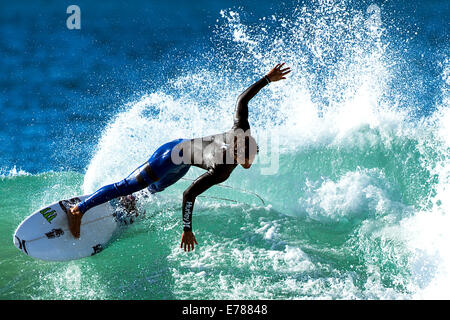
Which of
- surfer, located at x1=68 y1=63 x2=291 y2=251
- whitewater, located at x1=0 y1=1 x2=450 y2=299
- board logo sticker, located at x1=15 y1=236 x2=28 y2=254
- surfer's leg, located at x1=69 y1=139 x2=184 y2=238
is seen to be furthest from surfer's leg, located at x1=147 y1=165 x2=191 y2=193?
board logo sticker, located at x1=15 y1=236 x2=28 y2=254

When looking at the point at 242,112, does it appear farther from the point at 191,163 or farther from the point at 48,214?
the point at 48,214

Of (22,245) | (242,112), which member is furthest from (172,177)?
(22,245)

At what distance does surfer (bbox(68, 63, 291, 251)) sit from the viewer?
4.24 m

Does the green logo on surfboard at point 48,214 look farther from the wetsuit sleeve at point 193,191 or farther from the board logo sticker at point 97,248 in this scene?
the wetsuit sleeve at point 193,191

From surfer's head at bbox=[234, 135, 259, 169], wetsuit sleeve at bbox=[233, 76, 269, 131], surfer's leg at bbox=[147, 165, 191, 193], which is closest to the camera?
surfer's head at bbox=[234, 135, 259, 169]

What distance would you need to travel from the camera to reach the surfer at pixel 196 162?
4.24 metres

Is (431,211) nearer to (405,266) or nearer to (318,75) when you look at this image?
(405,266)

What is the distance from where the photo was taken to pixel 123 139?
730 centimetres

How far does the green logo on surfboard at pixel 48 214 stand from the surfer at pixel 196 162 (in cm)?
21

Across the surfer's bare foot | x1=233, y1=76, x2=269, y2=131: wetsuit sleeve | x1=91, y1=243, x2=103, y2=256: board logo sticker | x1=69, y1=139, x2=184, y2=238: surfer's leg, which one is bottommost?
x1=91, y1=243, x2=103, y2=256: board logo sticker

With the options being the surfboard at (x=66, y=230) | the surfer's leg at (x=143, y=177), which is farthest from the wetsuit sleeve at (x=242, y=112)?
the surfboard at (x=66, y=230)

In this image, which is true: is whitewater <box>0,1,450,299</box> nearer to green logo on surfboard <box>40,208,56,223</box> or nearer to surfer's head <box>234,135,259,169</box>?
green logo on surfboard <box>40,208,56,223</box>

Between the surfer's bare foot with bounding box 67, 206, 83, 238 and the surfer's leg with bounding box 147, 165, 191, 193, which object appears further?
the surfer's bare foot with bounding box 67, 206, 83, 238

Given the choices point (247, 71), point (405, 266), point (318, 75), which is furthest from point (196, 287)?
point (247, 71)
